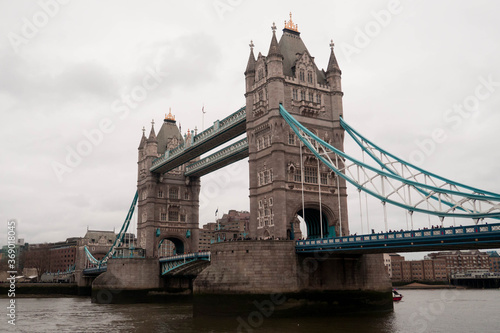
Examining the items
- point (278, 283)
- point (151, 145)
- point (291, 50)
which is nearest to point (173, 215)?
point (151, 145)

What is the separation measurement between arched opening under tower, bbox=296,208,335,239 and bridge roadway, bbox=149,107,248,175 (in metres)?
12.1

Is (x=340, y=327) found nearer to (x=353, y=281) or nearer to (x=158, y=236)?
(x=353, y=281)

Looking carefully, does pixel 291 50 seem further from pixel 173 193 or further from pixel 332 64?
pixel 173 193

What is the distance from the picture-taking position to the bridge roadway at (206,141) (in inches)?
2183

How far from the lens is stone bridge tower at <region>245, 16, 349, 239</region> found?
151ft

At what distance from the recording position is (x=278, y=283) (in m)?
39.0

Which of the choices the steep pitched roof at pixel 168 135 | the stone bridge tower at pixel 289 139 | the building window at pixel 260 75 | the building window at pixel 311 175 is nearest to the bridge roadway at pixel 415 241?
the stone bridge tower at pixel 289 139

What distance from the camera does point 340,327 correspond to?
108ft

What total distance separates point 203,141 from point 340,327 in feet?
115

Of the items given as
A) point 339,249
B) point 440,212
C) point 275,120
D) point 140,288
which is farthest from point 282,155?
point 140,288

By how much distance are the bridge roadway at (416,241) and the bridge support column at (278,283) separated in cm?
217

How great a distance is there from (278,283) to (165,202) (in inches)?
1624

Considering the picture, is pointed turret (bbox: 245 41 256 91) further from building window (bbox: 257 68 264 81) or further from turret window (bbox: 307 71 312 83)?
turret window (bbox: 307 71 312 83)

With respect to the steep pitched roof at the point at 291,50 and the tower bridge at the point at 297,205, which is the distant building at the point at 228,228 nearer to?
the tower bridge at the point at 297,205
